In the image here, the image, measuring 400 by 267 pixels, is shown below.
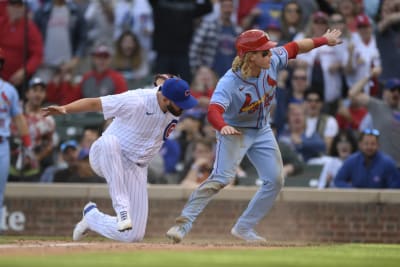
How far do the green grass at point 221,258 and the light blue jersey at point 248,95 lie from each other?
4.87 ft

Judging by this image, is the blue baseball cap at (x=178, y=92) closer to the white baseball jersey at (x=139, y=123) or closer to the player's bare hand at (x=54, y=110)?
the white baseball jersey at (x=139, y=123)

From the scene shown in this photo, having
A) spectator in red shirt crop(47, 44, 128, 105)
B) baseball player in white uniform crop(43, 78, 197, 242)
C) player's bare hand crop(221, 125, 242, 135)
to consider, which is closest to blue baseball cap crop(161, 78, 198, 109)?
baseball player in white uniform crop(43, 78, 197, 242)

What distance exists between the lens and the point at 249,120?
11.7 m

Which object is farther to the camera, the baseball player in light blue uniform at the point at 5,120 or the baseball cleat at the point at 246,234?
the baseball player in light blue uniform at the point at 5,120

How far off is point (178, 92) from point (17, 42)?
23.3 feet

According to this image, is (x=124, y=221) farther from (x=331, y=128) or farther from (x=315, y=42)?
(x=331, y=128)

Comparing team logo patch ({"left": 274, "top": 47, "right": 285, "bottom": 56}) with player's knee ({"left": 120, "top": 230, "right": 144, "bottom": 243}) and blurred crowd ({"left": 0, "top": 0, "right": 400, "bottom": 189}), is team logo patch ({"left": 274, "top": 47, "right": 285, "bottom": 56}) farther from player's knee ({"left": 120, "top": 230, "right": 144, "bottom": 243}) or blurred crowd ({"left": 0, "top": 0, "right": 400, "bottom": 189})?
blurred crowd ({"left": 0, "top": 0, "right": 400, "bottom": 189})

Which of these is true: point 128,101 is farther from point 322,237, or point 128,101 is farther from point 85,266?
point 322,237

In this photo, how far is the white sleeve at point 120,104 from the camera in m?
11.2

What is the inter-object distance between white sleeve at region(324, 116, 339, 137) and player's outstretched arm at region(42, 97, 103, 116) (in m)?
5.97

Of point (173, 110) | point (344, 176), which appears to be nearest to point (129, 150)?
point (173, 110)

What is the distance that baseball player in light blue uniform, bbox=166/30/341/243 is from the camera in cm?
1140

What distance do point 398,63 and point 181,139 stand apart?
350 centimetres

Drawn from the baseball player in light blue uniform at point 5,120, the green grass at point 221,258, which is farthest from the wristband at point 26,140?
the green grass at point 221,258
